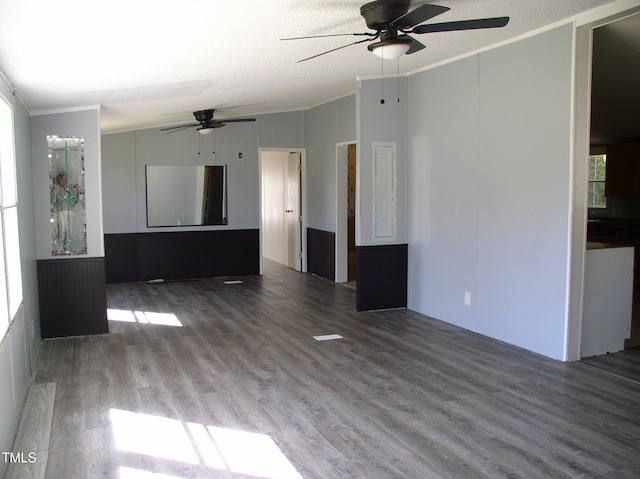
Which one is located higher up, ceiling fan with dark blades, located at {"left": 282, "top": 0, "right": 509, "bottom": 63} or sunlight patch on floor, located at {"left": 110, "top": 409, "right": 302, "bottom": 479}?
ceiling fan with dark blades, located at {"left": 282, "top": 0, "right": 509, "bottom": 63}

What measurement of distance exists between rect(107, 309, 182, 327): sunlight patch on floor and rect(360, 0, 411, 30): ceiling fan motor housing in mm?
3884

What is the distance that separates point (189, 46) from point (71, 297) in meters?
3.00

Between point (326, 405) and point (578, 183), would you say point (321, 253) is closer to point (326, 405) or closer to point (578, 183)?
point (578, 183)

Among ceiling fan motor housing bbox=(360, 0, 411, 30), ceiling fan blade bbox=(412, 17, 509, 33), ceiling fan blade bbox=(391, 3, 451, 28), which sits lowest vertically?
ceiling fan blade bbox=(412, 17, 509, 33)

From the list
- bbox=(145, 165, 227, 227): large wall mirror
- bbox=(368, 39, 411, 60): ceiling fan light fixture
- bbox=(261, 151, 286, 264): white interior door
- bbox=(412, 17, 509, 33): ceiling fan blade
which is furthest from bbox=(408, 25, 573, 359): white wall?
bbox=(261, 151, 286, 264): white interior door

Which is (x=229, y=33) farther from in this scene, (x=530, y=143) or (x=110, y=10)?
(x=530, y=143)

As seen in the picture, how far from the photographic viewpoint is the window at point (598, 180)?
→ 9.28m

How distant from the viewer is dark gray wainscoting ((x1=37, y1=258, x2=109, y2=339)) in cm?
526

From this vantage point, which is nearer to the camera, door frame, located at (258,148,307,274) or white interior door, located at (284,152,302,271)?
door frame, located at (258,148,307,274)

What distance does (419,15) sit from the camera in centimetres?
297

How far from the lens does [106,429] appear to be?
329cm

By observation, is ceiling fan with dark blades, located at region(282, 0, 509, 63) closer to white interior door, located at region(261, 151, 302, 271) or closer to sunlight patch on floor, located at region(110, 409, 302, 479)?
sunlight patch on floor, located at region(110, 409, 302, 479)

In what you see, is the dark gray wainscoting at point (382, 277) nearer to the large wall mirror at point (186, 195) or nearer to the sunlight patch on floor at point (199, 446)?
the sunlight patch on floor at point (199, 446)

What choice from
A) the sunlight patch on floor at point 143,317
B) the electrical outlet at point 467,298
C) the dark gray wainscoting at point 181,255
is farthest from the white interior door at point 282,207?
the electrical outlet at point 467,298
